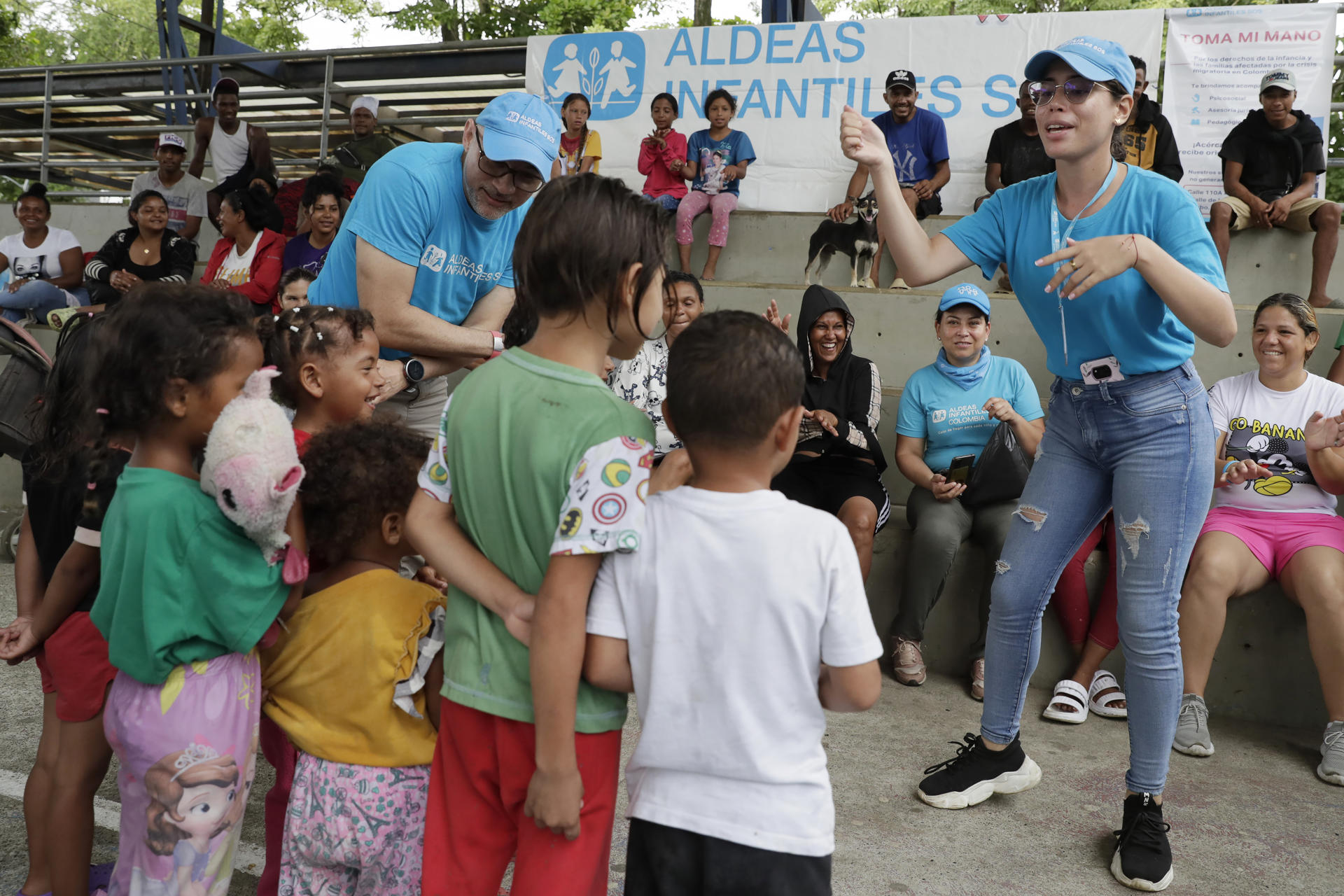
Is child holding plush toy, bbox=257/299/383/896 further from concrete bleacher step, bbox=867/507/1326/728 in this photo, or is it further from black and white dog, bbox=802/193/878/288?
black and white dog, bbox=802/193/878/288

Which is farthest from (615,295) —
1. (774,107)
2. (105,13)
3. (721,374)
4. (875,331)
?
(105,13)

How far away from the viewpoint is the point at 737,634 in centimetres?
134

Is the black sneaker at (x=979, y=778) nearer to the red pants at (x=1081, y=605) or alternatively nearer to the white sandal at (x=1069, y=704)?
the white sandal at (x=1069, y=704)

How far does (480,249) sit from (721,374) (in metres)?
1.56

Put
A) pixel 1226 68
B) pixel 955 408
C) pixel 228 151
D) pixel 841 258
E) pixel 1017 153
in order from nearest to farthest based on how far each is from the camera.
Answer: pixel 955 408, pixel 1017 153, pixel 1226 68, pixel 841 258, pixel 228 151

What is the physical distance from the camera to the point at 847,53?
24.7 ft

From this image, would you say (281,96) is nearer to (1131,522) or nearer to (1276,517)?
(1276,517)

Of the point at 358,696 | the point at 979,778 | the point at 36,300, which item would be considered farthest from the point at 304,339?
the point at 36,300

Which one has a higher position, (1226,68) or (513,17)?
(513,17)

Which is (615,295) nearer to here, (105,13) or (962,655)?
(962,655)

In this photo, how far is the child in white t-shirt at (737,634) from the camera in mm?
1336

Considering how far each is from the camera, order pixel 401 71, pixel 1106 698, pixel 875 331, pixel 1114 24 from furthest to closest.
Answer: pixel 401 71 → pixel 1114 24 → pixel 875 331 → pixel 1106 698

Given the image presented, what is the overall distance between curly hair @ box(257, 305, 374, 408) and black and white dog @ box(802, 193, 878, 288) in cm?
482

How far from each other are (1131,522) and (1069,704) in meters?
1.52
